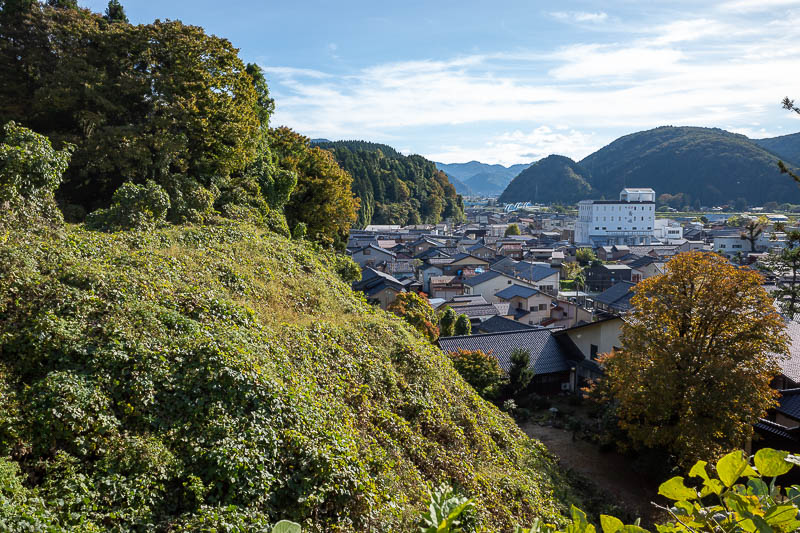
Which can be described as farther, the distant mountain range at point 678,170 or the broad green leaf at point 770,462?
the distant mountain range at point 678,170

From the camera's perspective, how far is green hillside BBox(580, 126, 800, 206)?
11919 cm

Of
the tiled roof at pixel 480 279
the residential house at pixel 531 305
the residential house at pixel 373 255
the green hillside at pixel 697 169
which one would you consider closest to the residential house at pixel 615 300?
the residential house at pixel 531 305

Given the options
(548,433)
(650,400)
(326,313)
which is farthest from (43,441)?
(548,433)

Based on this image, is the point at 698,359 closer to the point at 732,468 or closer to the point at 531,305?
the point at 732,468

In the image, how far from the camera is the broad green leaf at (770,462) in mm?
1750

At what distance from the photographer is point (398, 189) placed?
85.9 meters

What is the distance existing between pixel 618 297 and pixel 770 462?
3182 cm

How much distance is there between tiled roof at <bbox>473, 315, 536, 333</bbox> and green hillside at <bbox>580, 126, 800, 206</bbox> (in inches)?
4623

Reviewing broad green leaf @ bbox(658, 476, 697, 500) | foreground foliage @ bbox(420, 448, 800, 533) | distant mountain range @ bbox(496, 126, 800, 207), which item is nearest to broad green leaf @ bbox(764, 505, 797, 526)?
foreground foliage @ bbox(420, 448, 800, 533)

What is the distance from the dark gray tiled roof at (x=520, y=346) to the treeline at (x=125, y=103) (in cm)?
915

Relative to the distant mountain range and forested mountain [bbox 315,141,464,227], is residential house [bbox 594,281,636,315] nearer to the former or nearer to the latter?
forested mountain [bbox 315,141,464,227]

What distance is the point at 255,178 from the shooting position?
19.4 m

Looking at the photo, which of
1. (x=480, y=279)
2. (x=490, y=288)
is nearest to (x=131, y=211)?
(x=480, y=279)

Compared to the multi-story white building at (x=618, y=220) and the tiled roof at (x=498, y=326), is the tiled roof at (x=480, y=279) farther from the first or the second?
the multi-story white building at (x=618, y=220)
